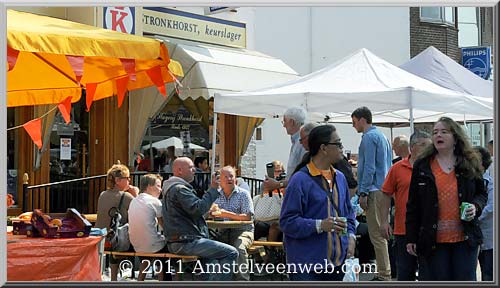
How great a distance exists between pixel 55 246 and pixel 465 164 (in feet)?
10.0

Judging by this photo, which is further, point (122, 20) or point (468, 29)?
point (122, 20)

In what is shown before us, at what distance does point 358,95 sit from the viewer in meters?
9.03

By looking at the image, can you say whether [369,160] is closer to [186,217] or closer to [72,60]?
[186,217]

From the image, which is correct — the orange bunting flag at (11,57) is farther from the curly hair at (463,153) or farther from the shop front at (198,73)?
the shop front at (198,73)

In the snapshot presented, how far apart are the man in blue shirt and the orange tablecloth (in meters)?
2.96

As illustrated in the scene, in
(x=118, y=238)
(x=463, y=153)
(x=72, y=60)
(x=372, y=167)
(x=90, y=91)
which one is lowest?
(x=118, y=238)

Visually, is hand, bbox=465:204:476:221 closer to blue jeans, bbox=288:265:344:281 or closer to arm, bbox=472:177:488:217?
arm, bbox=472:177:488:217

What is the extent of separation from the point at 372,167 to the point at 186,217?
6.89 feet

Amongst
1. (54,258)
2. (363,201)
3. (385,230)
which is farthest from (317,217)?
(363,201)

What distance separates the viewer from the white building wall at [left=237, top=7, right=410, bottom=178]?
6211 mm

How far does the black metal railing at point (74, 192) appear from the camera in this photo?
35.3ft

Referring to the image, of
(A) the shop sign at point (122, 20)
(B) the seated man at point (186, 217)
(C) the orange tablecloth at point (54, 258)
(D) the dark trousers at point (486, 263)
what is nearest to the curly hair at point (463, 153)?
(D) the dark trousers at point (486, 263)

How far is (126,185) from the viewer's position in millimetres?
8273

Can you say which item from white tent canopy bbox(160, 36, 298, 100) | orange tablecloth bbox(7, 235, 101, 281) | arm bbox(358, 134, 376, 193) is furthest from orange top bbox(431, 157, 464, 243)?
white tent canopy bbox(160, 36, 298, 100)
